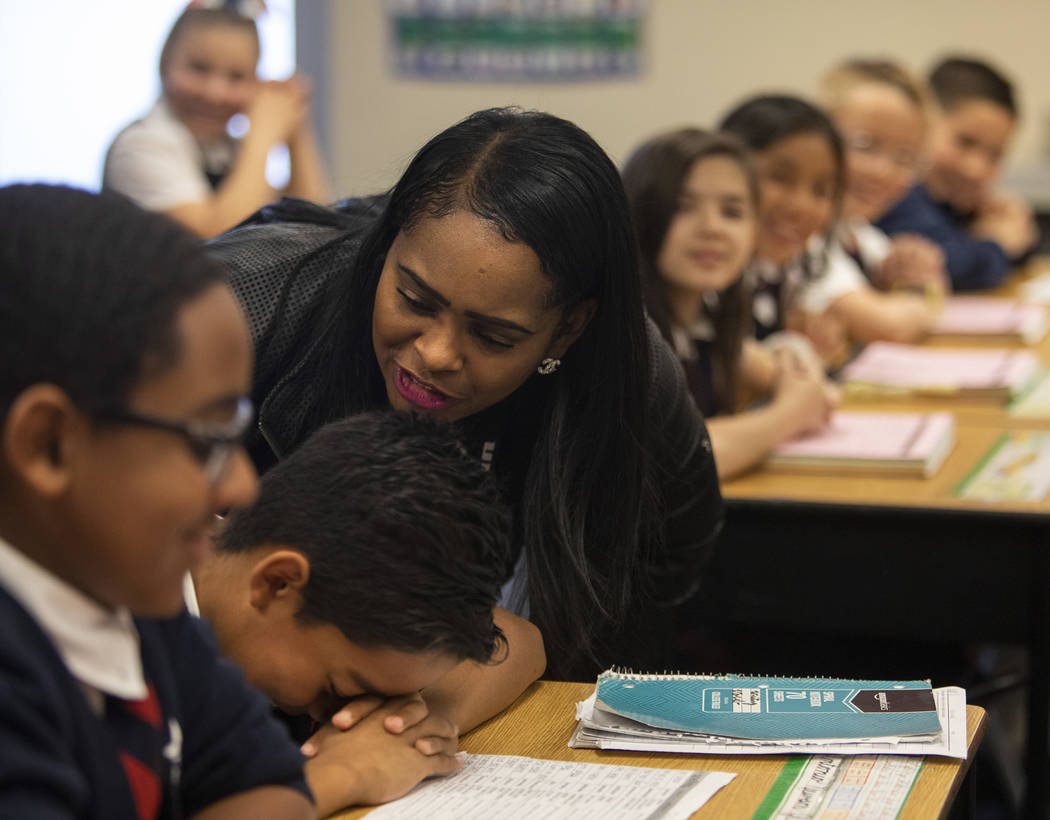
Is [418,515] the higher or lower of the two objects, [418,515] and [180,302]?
the lower

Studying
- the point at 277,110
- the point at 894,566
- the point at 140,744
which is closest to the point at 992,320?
the point at 894,566

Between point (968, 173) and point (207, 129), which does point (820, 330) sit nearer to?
→ point (207, 129)

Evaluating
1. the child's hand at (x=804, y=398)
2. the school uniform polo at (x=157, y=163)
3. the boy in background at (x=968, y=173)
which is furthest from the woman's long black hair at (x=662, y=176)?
the boy in background at (x=968, y=173)

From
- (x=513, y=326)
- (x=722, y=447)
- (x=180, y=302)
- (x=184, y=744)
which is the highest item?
(x=180, y=302)

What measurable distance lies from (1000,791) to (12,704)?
2049 millimetres

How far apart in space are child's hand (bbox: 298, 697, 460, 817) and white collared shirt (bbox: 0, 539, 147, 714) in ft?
0.85

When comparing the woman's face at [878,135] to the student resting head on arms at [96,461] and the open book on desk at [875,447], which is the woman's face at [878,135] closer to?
the open book on desk at [875,447]

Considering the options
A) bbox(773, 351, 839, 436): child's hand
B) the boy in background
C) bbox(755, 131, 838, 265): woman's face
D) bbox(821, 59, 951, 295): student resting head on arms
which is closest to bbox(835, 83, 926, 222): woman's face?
bbox(821, 59, 951, 295): student resting head on arms

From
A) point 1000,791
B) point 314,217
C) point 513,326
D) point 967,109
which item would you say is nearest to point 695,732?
point 513,326

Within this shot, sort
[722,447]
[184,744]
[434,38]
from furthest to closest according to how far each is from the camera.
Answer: [434,38] < [722,447] < [184,744]

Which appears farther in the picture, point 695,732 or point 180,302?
point 695,732

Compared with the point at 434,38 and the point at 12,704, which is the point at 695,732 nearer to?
the point at 12,704

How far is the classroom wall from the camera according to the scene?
5223 mm

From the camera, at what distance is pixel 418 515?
1.00 metres
